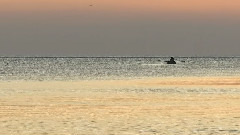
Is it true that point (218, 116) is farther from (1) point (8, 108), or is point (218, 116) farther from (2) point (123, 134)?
(1) point (8, 108)

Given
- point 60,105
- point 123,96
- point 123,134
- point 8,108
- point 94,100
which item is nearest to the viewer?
point 123,134

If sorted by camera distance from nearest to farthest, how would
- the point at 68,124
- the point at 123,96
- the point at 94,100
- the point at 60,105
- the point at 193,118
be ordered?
the point at 68,124 → the point at 193,118 → the point at 60,105 → the point at 94,100 → the point at 123,96

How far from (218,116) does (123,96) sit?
60.1 feet

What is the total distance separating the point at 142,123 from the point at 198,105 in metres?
12.4

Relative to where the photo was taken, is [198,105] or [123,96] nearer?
[198,105]

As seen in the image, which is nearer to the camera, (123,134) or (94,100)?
(123,134)

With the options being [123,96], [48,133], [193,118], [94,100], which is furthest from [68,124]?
[123,96]

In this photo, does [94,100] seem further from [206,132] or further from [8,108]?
[206,132]

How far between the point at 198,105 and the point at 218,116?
26.6ft

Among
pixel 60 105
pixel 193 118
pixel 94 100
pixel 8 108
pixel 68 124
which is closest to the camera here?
pixel 68 124

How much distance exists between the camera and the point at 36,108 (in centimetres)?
4316

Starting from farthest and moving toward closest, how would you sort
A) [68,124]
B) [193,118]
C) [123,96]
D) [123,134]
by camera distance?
[123,96], [193,118], [68,124], [123,134]

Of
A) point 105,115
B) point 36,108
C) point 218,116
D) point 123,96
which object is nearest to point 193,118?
point 218,116

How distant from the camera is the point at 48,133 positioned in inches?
1208
